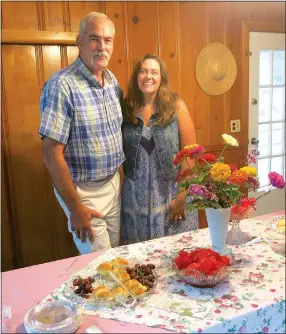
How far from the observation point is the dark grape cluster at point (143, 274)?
101cm

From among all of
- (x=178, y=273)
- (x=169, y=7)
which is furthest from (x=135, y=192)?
(x=169, y=7)

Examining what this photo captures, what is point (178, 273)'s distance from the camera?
3.37 ft

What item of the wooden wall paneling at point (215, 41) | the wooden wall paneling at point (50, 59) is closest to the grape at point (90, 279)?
the wooden wall paneling at point (50, 59)

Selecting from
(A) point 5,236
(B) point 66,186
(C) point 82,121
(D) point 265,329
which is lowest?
(A) point 5,236

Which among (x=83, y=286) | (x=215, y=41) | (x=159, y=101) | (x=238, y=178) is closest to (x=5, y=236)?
(x=159, y=101)

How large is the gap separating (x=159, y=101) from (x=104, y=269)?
2.93 ft

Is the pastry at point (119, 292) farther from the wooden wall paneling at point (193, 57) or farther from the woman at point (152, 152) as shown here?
the wooden wall paneling at point (193, 57)

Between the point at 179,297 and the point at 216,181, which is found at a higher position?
the point at 216,181

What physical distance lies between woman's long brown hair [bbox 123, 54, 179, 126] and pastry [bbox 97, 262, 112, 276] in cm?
78

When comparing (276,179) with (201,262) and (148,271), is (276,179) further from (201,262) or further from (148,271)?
(148,271)

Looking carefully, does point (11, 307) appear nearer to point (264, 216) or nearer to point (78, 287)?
point (78, 287)

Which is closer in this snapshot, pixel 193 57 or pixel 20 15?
pixel 20 15

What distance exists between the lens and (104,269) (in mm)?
1066

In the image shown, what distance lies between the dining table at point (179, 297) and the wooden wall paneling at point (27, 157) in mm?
1079
